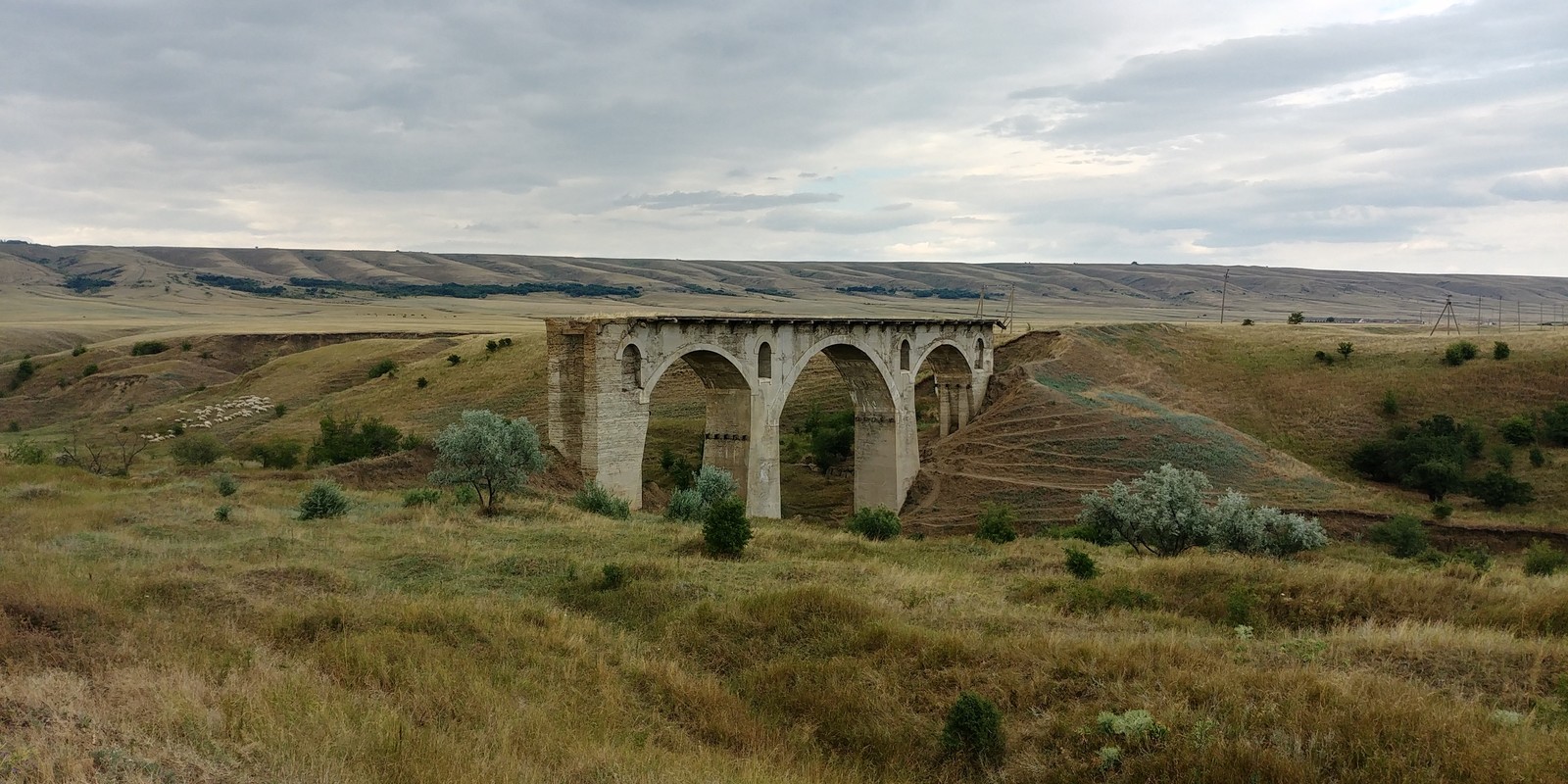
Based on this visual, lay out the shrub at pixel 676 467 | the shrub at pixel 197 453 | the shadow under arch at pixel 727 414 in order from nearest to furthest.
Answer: the shadow under arch at pixel 727 414
the shrub at pixel 197 453
the shrub at pixel 676 467

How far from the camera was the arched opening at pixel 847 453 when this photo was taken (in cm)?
3888

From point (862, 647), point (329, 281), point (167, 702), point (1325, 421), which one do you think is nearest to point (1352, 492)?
point (1325, 421)

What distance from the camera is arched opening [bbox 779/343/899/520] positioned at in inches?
1531

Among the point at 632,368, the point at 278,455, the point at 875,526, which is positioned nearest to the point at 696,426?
the point at 632,368

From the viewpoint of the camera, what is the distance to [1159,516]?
22.5 m

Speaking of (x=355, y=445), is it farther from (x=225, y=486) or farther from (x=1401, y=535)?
(x=1401, y=535)

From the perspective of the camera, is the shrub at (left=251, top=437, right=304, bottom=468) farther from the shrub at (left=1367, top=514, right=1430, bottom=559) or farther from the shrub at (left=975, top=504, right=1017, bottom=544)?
the shrub at (left=1367, top=514, right=1430, bottom=559)

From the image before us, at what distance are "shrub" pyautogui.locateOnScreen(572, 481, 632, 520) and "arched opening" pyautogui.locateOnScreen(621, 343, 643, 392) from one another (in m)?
3.77

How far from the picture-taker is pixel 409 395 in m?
51.8

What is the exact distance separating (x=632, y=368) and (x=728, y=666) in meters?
18.0

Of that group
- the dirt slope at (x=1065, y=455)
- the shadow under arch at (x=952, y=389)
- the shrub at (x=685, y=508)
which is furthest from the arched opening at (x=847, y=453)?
the shrub at (x=685, y=508)

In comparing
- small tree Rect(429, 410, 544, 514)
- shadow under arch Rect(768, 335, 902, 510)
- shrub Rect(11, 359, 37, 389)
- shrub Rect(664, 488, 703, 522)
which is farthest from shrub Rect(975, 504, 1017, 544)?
shrub Rect(11, 359, 37, 389)

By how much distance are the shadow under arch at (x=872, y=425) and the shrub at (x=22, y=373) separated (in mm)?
59345

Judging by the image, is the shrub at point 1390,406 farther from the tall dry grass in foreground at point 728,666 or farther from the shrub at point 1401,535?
the tall dry grass in foreground at point 728,666
